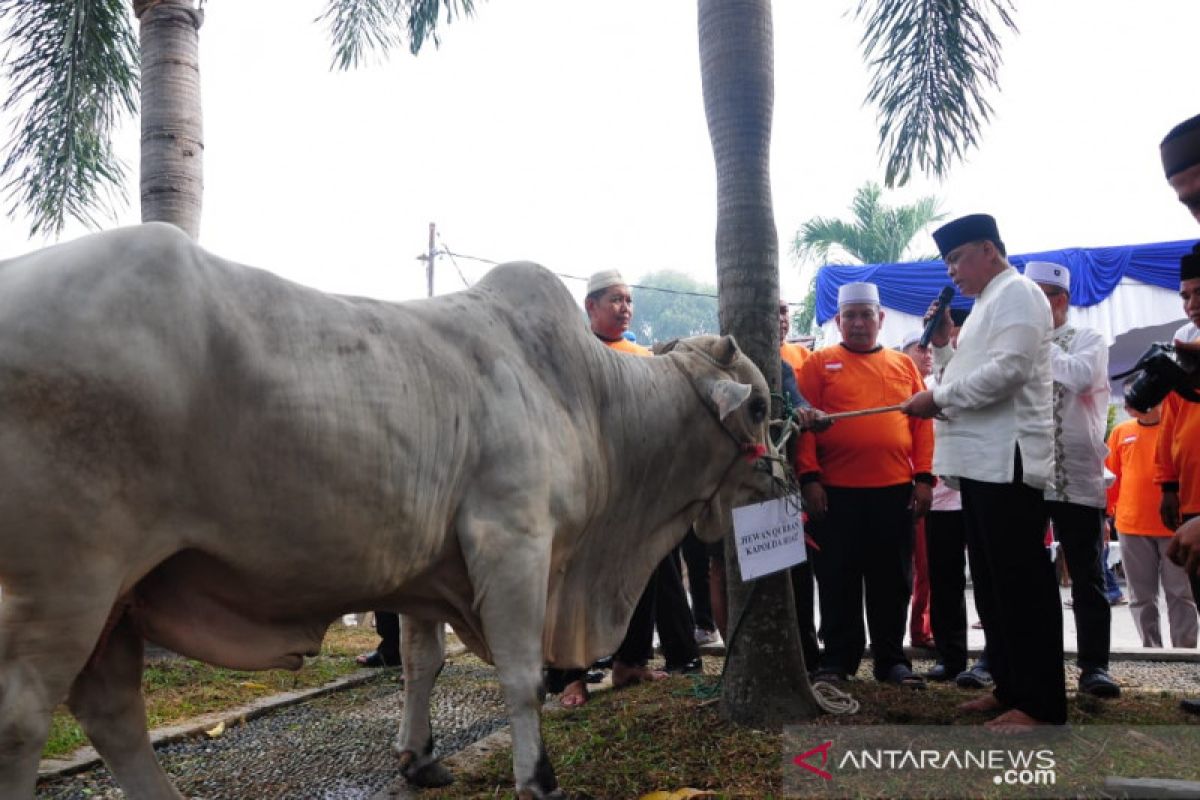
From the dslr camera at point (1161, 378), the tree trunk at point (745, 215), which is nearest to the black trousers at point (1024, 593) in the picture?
the dslr camera at point (1161, 378)

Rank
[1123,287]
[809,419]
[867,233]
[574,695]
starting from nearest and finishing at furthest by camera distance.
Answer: [809,419], [574,695], [1123,287], [867,233]

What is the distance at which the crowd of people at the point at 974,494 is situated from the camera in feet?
13.0

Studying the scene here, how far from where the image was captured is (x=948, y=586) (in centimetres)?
561

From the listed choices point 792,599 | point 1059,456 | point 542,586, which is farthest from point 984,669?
point 542,586

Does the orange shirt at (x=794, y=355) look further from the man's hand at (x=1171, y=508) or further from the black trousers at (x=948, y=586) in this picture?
the man's hand at (x=1171, y=508)

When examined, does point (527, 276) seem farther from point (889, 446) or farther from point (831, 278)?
point (831, 278)

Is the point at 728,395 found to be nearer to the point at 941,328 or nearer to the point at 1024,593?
the point at 1024,593

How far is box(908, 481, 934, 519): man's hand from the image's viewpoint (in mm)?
5238

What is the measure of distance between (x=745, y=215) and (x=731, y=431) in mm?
1065

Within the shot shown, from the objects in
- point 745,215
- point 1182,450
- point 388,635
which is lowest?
point 388,635

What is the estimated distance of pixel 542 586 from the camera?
3.14 m

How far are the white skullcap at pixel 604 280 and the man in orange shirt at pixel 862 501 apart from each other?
1.25m

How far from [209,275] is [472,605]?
1367 millimetres

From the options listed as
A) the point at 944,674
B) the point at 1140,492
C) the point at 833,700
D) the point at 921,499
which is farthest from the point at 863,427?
the point at 1140,492
